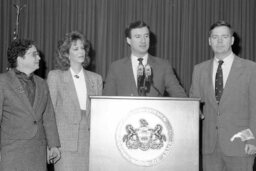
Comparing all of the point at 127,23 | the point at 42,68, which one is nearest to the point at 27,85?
the point at 42,68

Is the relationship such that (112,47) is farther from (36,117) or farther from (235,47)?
(36,117)

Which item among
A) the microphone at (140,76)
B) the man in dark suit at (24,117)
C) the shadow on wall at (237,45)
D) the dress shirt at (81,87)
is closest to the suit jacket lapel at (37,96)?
the man in dark suit at (24,117)

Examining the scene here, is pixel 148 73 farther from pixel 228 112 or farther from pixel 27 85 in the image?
pixel 27 85

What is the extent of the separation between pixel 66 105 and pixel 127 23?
1759 mm

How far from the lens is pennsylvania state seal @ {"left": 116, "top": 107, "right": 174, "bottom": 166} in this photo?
2574 mm

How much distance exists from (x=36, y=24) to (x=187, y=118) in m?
2.76

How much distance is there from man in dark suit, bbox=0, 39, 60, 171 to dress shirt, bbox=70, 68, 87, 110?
0.29 meters

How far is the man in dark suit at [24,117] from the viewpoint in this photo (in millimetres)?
2799

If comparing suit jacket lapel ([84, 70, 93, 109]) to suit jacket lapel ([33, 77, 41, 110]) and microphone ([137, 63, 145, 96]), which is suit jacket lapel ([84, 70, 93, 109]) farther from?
microphone ([137, 63, 145, 96])

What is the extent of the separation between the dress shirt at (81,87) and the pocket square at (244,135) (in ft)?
4.16

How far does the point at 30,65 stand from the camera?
3.04 meters

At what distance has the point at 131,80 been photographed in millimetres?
3246

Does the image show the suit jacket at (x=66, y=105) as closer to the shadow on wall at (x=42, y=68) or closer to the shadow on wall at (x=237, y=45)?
the shadow on wall at (x=42, y=68)

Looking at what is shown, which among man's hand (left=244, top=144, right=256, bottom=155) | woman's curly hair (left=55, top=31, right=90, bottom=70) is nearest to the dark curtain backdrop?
woman's curly hair (left=55, top=31, right=90, bottom=70)
